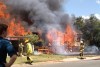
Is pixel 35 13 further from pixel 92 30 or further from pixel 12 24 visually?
pixel 92 30

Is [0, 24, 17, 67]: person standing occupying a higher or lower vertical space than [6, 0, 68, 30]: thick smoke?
lower

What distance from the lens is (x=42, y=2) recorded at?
5203 cm

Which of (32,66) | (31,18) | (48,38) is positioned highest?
(31,18)

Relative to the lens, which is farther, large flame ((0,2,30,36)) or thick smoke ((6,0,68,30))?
thick smoke ((6,0,68,30))

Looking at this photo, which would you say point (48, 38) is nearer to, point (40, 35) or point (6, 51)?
point (40, 35)

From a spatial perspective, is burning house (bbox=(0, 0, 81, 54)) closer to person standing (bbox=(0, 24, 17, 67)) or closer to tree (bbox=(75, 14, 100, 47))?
tree (bbox=(75, 14, 100, 47))

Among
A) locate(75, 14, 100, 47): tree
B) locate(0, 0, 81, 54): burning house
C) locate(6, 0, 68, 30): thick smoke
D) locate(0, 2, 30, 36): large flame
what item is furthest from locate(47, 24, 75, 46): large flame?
locate(75, 14, 100, 47): tree

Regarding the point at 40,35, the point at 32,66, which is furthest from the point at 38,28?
the point at 32,66

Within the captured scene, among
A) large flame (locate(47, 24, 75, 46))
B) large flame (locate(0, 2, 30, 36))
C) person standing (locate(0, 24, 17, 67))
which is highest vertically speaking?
large flame (locate(0, 2, 30, 36))

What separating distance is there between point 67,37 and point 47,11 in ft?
18.7

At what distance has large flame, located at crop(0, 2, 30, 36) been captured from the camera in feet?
136

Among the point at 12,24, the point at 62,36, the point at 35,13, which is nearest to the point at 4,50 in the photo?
the point at 12,24

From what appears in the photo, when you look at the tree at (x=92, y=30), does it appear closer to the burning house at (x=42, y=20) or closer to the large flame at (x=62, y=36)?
the burning house at (x=42, y=20)

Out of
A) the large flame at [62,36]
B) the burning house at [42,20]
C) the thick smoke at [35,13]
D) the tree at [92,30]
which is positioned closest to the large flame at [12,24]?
the burning house at [42,20]
